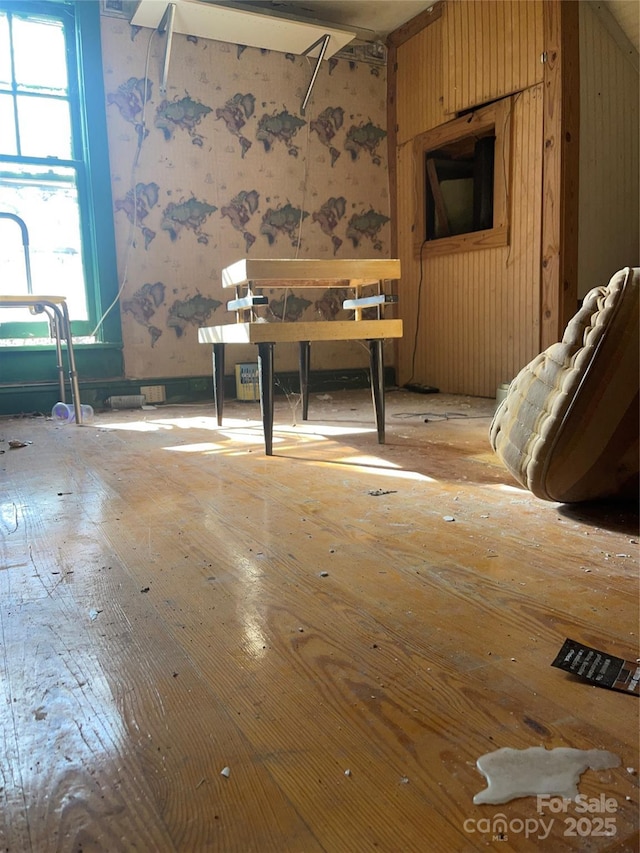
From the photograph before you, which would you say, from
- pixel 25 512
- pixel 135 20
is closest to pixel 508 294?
pixel 135 20

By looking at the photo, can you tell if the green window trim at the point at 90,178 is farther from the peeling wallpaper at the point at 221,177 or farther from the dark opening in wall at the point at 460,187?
the dark opening in wall at the point at 460,187

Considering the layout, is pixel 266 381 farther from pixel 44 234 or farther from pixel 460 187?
pixel 460 187


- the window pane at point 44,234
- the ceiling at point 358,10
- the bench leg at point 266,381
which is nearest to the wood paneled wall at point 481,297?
the ceiling at point 358,10

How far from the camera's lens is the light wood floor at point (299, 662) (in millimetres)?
588

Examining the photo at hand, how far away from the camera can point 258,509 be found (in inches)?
63.1

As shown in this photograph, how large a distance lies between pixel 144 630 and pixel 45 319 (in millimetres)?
3355

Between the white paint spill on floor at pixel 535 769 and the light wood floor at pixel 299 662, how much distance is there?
0.01 meters

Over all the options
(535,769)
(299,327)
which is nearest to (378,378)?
(299,327)

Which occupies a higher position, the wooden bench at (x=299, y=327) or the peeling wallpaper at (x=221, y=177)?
the peeling wallpaper at (x=221, y=177)

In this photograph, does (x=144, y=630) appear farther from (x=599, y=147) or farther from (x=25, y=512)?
(x=599, y=147)

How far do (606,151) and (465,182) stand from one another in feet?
3.05

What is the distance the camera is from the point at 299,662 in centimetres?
85

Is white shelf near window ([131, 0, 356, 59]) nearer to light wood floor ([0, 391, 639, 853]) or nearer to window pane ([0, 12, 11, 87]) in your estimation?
window pane ([0, 12, 11, 87])

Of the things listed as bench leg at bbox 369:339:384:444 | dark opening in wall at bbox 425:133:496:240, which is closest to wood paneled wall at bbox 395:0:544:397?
dark opening in wall at bbox 425:133:496:240
